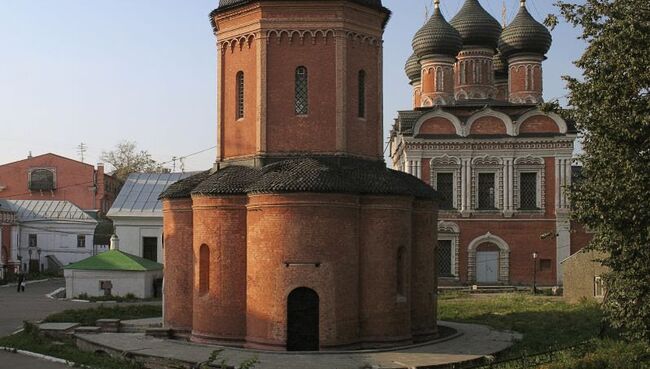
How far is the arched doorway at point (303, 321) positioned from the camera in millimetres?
17750

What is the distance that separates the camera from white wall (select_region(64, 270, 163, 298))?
32.8 meters

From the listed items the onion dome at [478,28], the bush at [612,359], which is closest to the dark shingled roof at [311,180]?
the bush at [612,359]

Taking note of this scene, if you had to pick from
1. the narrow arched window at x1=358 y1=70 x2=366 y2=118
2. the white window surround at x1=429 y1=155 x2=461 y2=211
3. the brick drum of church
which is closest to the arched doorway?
the brick drum of church

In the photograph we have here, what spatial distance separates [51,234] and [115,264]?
19112 millimetres

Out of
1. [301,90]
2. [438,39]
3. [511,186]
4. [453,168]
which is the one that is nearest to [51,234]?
[453,168]

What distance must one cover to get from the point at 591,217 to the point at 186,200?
32.5ft

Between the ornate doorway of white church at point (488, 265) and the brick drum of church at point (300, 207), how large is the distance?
17.9m

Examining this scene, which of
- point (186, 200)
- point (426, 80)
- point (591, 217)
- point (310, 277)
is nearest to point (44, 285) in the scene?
point (426, 80)

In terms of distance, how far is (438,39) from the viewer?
41156 millimetres

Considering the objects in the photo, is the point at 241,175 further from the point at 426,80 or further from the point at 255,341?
the point at 426,80

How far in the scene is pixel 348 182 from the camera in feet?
60.0

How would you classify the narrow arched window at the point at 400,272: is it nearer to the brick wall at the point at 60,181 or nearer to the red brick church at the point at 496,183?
the red brick church at the point at 496,183

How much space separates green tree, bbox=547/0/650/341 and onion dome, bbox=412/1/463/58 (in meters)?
26.6

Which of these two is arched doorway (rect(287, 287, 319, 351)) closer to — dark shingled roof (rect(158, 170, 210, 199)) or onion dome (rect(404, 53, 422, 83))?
dark shingled roof (rect(158, 170, 210, 199))
